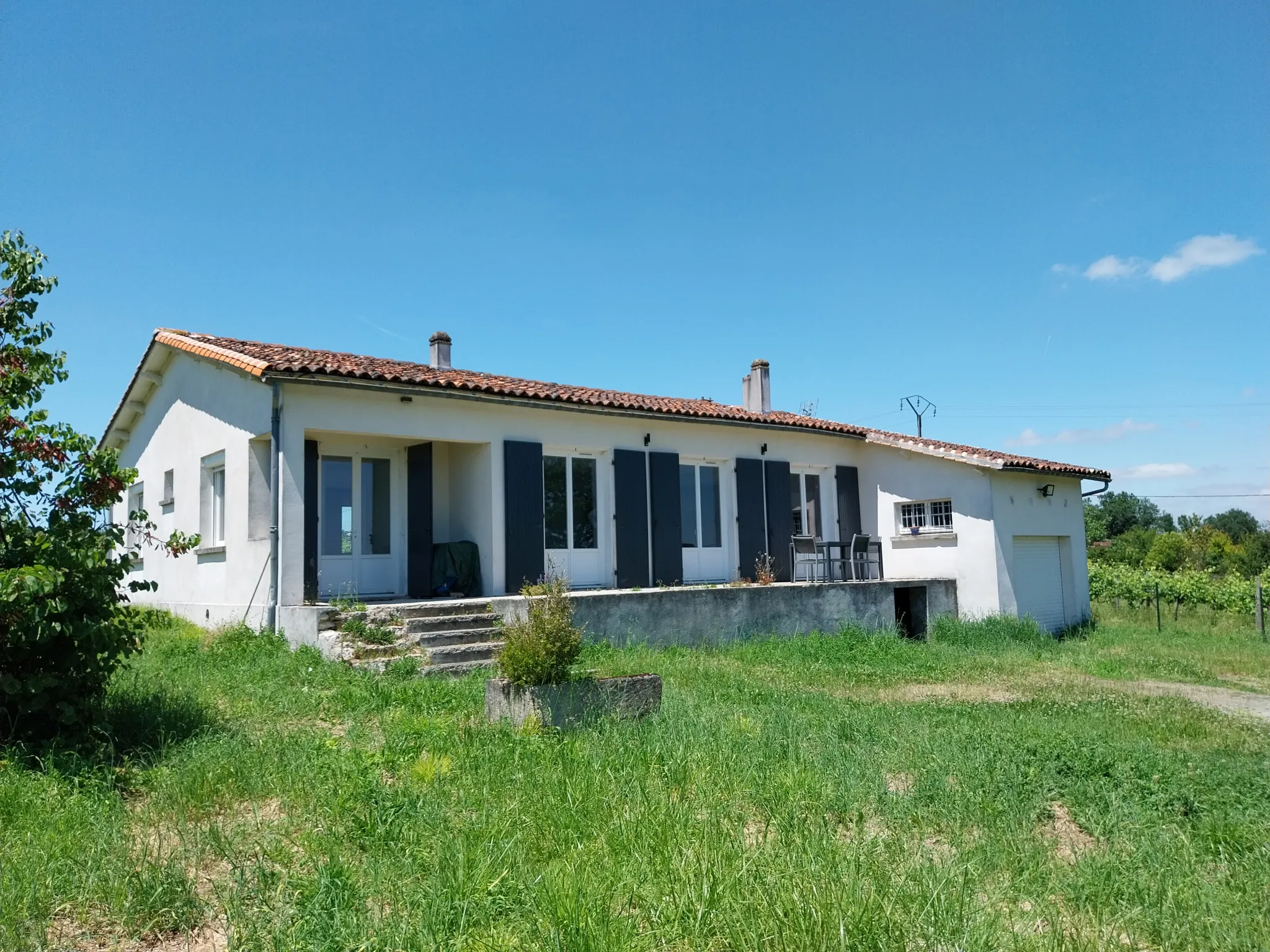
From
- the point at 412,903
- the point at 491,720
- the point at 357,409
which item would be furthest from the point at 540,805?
the point at 357,409

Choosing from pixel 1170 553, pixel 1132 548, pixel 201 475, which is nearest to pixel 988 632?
pixel 201 475

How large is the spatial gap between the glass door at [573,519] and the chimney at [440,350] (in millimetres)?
3076

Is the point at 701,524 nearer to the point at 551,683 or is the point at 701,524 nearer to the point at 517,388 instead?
the point at 517,388

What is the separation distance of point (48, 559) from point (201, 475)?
28.1 ft

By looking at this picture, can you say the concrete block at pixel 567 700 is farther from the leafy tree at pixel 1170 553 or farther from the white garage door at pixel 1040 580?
the leafy tree at pixel 1170 553

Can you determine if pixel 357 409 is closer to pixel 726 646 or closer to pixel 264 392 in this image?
pixel 264 392

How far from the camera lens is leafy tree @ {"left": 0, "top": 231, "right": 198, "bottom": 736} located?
533 centimetres

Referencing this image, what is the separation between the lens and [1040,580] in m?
17.2

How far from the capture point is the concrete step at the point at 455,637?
9797 mm

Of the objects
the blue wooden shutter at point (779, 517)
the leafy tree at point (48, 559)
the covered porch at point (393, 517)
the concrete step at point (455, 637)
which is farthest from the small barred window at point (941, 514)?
the leafy tree at point (48, 559)

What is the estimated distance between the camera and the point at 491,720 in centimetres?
660

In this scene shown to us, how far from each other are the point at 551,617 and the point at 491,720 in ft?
3.00

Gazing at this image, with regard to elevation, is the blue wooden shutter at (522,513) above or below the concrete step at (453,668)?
above

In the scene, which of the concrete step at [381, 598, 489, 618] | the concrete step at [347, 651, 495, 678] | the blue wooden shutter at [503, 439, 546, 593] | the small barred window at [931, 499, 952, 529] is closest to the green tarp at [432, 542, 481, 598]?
the blue wooden shutter at [503, 439, 546, 593]
